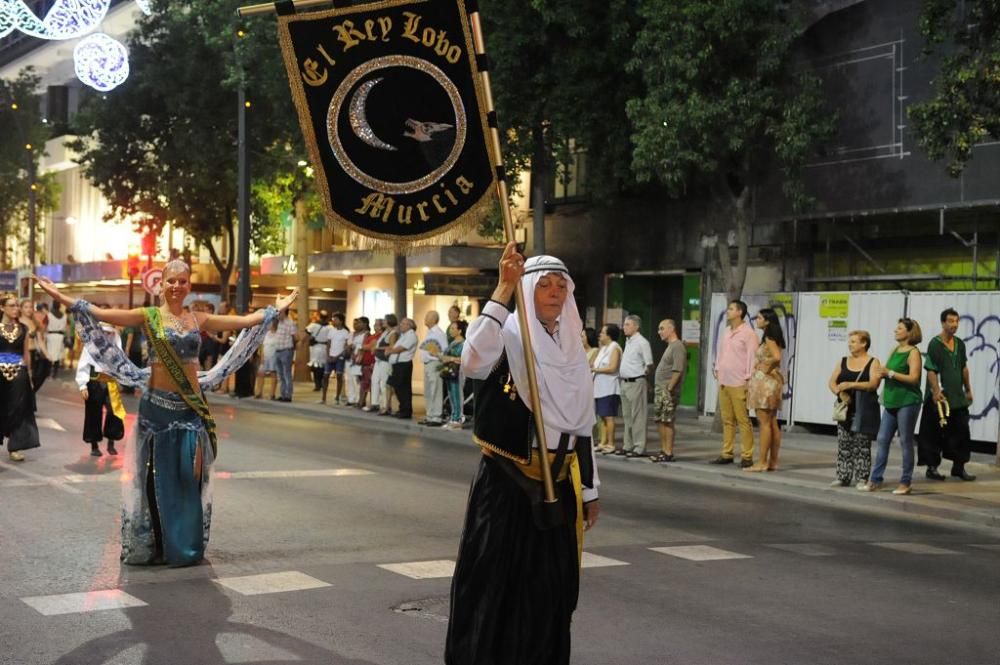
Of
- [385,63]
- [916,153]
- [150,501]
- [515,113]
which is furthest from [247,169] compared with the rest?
[385,63]

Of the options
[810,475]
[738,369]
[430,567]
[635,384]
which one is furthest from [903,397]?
[430,567]

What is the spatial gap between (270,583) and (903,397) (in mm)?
7913

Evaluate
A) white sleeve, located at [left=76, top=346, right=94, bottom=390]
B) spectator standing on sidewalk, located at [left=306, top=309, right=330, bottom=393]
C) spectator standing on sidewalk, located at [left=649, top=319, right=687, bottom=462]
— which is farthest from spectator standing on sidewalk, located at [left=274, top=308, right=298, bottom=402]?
white sleeve, located at [left=76, top=346, right=94, bottom=390]

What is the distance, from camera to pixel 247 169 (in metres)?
28.7

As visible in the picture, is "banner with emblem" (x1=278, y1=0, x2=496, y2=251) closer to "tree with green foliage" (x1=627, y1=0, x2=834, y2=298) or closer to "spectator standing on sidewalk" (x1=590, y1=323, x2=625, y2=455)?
"spectator standing on sidewalk" (x1=590, y1=323, x2=625, y2=455)

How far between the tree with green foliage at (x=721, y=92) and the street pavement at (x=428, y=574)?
19.7ft

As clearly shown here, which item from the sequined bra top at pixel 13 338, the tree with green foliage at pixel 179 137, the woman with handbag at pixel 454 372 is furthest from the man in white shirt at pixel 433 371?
the tree with green foliage at pixel 179 137

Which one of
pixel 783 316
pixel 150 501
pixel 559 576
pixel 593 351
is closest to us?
pixel 559 576

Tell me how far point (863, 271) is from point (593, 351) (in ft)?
18.8

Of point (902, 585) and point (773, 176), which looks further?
point (773, 176)

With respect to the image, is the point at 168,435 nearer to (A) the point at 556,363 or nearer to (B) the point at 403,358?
(A) the point at 556,363

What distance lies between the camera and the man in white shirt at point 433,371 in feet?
69.4

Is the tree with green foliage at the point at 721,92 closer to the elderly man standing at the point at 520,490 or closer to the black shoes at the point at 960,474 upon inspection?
the black shoes at the point at 960,474

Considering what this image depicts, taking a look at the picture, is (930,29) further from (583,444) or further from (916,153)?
(583,444)
